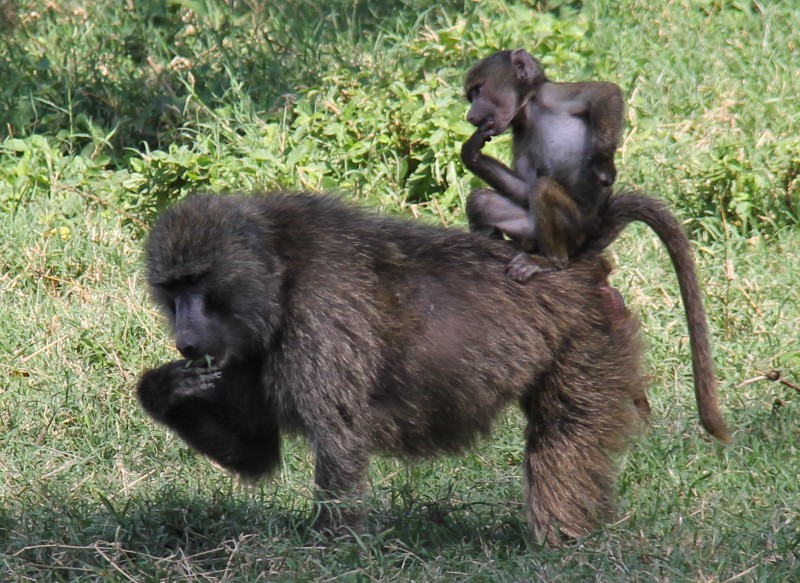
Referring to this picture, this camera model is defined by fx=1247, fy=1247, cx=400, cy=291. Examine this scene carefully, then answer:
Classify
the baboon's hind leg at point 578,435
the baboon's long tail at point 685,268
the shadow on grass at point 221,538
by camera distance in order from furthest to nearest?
the baboon's long tail at point 685,268, the baboon's hind leg at point 578,435, the shadow on grass at point 221,538

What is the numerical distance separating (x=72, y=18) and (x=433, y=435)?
5484 millimetres

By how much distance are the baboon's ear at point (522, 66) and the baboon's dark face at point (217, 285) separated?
1.33 m

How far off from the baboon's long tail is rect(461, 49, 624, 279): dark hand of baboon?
7 cm

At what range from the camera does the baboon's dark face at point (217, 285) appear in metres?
3.87

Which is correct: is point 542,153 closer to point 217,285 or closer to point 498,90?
point 498,90

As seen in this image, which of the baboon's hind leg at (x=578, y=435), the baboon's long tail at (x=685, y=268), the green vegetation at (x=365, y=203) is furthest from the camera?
the baboon's long tail at (x=685, y=268)

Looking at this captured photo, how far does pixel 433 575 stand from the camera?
363 cm

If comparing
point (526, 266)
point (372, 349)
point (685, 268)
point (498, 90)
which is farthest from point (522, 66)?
point (372, 349)

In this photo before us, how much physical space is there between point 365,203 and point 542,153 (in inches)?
65.0

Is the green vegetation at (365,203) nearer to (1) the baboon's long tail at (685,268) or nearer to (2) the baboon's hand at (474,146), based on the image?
(1) the baboon's long tail at (685,268)

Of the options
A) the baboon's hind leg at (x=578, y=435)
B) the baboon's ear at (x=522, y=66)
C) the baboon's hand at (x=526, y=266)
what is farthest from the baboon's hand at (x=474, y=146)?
the baboon's hind leg at (x=578, y=435)

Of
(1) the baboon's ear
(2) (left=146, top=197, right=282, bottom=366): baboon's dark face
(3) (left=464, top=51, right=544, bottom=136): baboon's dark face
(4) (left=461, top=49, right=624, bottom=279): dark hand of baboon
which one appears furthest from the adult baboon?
(1) the baboon's ear

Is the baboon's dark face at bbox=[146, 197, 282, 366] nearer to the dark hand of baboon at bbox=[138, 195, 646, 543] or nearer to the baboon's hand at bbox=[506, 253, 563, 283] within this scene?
the dark hand of baboon at bbox=[138, 195, 646, 543]

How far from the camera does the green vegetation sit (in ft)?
12.6
